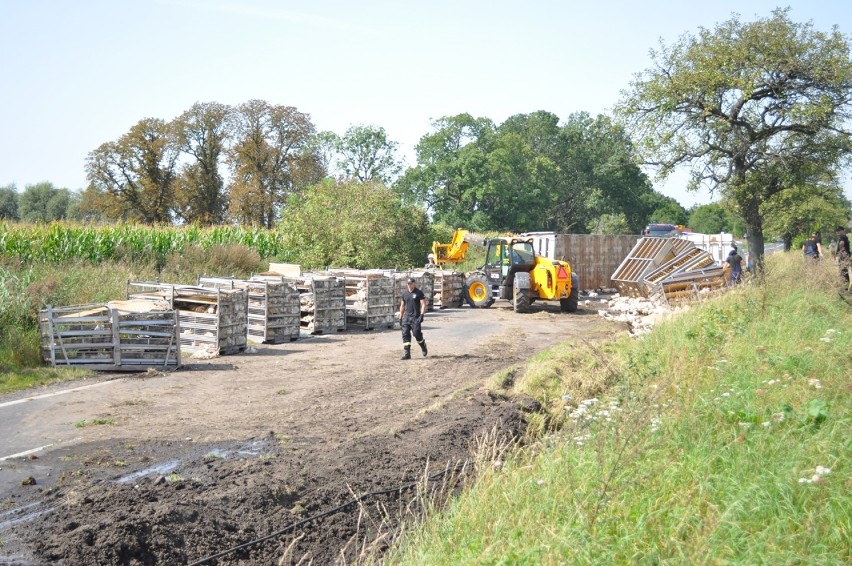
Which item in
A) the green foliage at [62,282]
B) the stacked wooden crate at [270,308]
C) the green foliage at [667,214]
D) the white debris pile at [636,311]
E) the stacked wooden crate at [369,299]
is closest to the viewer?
the green foliage at [62,282]

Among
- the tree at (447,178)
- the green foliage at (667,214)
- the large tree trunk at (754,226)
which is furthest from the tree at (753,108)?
the green foliage at (667,214)

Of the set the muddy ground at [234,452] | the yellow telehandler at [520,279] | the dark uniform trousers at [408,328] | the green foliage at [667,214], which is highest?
the green foliage at [667,214]

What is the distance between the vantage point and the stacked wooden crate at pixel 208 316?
17.2 m

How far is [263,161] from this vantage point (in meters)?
57.8

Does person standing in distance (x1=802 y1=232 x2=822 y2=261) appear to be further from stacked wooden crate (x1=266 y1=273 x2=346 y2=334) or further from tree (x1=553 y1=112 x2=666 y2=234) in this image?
tree (x1=553 y1=112 x2=666 y2=234)

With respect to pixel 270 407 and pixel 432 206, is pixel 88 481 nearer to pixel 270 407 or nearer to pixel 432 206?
pixel 270 407

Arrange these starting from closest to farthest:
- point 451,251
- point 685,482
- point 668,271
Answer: point 685,482, point 668,271, point 451,251

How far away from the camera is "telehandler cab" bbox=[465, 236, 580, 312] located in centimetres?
2711

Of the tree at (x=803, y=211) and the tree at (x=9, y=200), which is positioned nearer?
the tree at (x=803, y=211)

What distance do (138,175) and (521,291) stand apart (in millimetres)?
36057

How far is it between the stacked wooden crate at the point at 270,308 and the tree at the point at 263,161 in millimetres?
37042

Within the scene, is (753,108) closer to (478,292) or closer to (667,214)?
(478,292)

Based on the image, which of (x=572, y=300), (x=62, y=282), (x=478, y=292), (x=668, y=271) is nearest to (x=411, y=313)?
(x=62, y=282)

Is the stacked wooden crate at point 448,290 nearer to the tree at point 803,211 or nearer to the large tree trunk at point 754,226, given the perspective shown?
the large tree trunk at point 754,226
